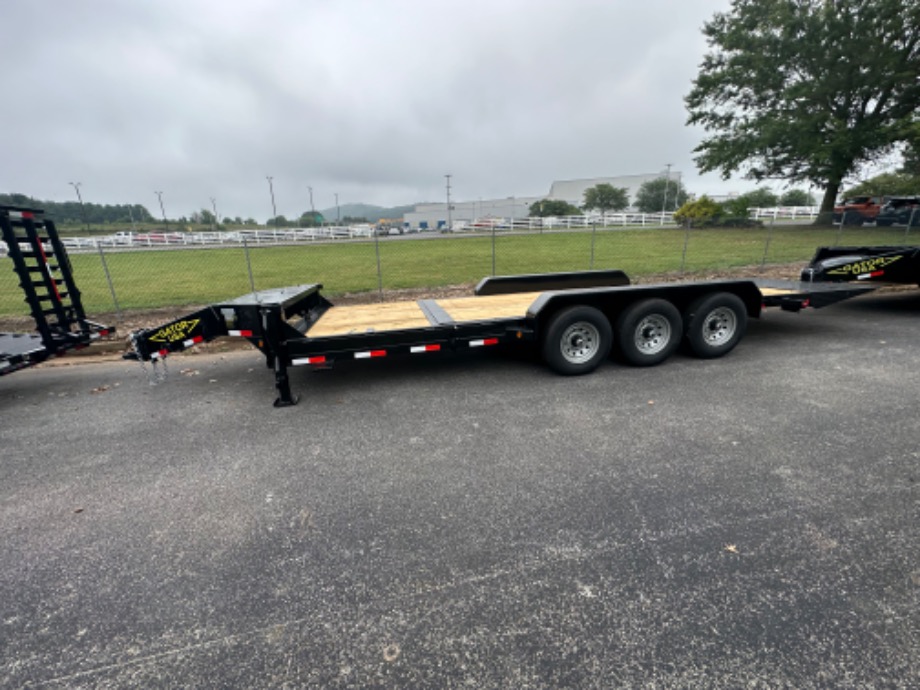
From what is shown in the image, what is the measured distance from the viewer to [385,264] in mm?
16531

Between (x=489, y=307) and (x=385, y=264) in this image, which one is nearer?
(x=489, y=307)

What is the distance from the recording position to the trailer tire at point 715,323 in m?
5.27

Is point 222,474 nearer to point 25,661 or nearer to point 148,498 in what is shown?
point 148,498

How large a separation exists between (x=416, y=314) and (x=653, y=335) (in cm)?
287

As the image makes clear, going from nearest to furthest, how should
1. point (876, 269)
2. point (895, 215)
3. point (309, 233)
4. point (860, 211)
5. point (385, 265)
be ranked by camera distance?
point (876, 269)
point (385, 265)
point (895, 215)
point (860, 211)
point (309, 233)

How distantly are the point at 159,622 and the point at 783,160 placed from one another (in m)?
39.3

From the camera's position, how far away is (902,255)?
22.2 feet

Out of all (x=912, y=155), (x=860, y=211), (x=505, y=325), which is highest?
(x=912, y=155)

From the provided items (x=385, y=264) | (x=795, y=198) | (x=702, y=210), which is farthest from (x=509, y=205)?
(x=385, y=264)

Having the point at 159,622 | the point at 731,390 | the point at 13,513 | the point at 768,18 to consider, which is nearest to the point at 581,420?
the point at 731,390

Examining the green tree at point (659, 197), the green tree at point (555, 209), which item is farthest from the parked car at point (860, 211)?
the green tree at point (555, 209)

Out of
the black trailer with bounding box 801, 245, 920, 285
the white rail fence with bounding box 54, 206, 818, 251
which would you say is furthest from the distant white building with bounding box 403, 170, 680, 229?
the black trailer with bounding box 801, 245, 920, 285

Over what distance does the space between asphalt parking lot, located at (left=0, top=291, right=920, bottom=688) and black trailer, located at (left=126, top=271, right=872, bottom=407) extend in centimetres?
57

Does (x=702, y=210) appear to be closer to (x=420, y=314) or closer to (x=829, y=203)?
(x=829, y=203)
